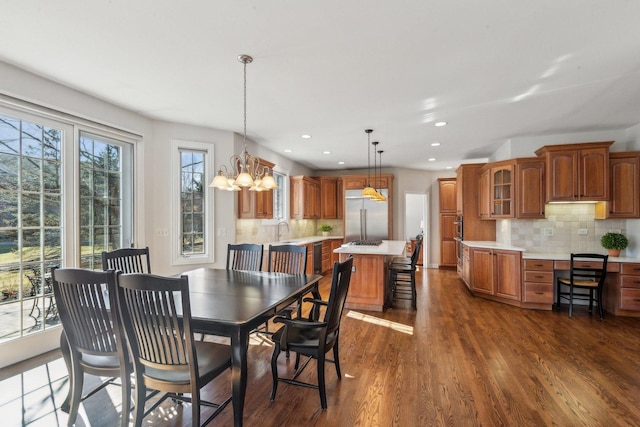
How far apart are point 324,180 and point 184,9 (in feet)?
20.0

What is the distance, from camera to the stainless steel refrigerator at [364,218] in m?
7.47

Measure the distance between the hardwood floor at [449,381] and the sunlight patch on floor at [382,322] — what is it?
0.08 feet

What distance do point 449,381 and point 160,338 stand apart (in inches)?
87.3

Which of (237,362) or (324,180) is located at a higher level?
(324,180)

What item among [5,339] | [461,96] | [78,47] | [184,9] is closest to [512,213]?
[461,96]

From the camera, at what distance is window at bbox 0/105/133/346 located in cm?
285

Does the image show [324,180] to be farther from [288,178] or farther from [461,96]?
[461,96]

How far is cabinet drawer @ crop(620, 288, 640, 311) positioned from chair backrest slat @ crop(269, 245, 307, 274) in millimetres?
4305

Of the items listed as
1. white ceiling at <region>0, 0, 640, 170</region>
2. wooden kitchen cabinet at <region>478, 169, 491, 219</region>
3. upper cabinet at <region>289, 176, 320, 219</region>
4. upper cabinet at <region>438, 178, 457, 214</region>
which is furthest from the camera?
upper cabinet at <region>438, 178, 457, 214</region>

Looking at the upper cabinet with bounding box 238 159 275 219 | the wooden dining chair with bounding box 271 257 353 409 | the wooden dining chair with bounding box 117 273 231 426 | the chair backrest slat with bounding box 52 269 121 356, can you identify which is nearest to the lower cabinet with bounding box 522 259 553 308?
the wooden dining chair with bounding box 271 257 353 409

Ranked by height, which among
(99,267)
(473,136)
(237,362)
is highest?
(473,136)

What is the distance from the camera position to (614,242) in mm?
4379

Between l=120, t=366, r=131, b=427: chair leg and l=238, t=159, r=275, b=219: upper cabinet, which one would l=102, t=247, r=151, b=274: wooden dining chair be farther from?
l=238, t=159, r=275, b=219: upper cabinet

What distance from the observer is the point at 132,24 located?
7.18 feet
